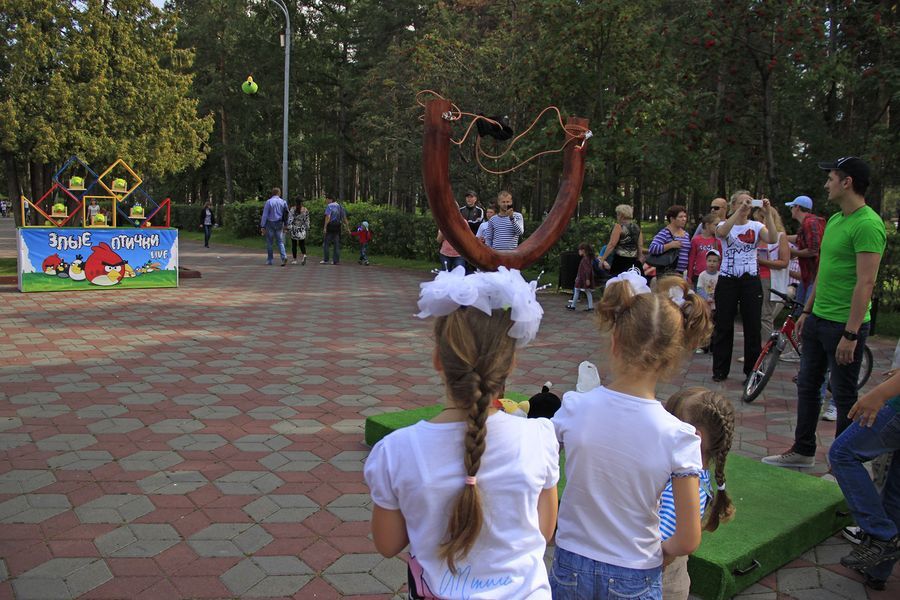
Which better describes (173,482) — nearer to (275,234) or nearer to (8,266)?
(8,266)

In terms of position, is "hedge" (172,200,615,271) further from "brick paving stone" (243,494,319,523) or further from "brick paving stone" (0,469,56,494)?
"brick paving stone" (0,469,56,494)

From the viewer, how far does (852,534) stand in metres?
3.84

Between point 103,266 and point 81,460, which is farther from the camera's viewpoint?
point 103,266

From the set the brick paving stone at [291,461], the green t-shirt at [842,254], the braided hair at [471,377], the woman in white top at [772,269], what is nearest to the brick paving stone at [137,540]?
the brick paving stone at [291,461]

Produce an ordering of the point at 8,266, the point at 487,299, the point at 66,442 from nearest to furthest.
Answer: the point at 487,299, the point at 66,442, the point at 8,266

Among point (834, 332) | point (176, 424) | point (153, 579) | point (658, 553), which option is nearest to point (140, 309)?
point (176, 424)

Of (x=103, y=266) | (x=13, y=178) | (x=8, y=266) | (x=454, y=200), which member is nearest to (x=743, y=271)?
(x=454, y=200)

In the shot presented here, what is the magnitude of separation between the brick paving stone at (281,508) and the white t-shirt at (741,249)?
14.5 feet

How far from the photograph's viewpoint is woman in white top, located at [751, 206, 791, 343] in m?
7.05

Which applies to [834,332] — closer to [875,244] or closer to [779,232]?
[875,244]

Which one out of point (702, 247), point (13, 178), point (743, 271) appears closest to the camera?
point (743, 271)

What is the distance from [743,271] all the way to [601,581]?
5.11 metres

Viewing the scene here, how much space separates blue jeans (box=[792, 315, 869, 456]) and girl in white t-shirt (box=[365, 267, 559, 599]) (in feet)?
10.3

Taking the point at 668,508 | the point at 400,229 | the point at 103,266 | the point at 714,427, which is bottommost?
the point at 103,266
